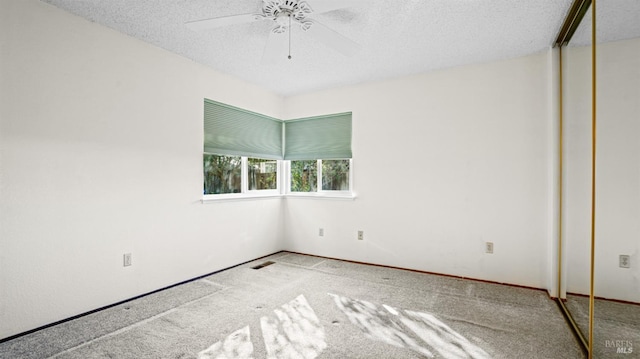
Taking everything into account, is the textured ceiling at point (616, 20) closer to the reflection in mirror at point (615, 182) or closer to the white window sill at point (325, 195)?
the reflection in mirror at point (615, 182)

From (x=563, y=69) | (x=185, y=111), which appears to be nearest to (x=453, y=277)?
(x=563, y=69)

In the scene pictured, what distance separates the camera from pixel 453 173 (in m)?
3.66

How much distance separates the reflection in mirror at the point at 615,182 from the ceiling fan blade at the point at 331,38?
5.06 feet

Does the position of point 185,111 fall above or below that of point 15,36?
below

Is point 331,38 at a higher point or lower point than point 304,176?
higher

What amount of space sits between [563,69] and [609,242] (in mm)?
1759

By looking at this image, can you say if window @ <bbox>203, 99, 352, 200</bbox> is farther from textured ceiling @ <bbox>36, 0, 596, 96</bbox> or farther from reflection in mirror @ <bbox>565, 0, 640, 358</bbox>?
reflection in mirror @ <bbox>565, 0, 640, 358</bbox>

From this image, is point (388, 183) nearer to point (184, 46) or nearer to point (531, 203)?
point (531, 203)

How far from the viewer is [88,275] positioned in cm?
262

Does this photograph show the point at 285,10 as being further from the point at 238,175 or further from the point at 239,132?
the point at 238,175

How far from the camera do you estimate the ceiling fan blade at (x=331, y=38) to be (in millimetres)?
2288

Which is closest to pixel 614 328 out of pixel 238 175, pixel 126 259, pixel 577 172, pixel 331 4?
pixel 577 172

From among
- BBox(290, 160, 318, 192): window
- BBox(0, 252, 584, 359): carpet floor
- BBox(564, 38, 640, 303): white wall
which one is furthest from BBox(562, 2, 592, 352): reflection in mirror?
BBox(290, 160, 318, 192): window

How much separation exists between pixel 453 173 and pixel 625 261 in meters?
2.02
